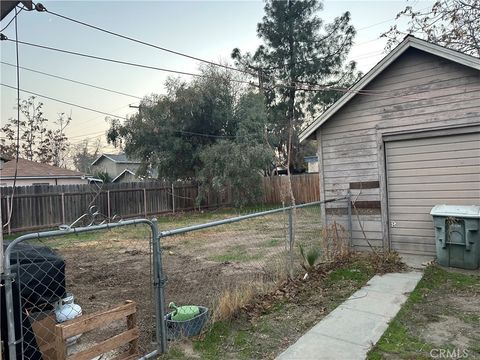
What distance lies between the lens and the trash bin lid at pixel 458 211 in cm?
531

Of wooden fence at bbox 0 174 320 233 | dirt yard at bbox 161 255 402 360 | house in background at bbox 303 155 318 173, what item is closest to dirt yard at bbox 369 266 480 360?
dirt yard at bbox 161 255 402 360

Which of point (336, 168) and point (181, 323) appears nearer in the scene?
point (181, 323)

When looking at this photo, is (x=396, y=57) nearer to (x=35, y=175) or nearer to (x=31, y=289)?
(x=31, y=289)

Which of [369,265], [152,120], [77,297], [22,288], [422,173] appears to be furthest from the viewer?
[152,120]

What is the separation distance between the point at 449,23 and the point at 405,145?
23.4ft

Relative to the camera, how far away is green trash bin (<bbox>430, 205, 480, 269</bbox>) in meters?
5.32

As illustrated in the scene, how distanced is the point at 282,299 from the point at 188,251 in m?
4.24

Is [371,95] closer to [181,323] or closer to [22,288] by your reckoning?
[181,323]

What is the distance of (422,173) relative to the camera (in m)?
6.32

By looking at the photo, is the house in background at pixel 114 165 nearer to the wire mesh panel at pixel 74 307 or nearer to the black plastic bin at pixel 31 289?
the wire mesh panel at pixel 74 307

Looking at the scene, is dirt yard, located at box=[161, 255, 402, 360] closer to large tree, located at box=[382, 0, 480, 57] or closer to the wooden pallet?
the wooden pallet

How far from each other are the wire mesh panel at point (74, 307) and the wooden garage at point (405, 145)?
14.3 feet

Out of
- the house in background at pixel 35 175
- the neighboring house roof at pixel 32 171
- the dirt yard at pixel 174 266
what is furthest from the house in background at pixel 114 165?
the dirt yard at pixel 174 266

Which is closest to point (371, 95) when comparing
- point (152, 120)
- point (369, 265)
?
point (369, 265)
